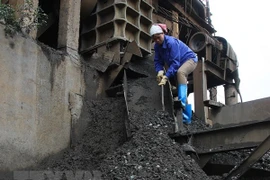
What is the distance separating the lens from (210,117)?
7.54m

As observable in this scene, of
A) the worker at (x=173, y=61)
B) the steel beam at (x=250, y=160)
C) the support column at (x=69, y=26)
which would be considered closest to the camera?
the steel beam at (x=250, y=160)

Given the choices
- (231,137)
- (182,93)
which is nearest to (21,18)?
(182,93)

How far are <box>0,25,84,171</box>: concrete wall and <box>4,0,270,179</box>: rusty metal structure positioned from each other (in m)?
0.72

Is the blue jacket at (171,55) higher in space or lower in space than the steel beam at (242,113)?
higher

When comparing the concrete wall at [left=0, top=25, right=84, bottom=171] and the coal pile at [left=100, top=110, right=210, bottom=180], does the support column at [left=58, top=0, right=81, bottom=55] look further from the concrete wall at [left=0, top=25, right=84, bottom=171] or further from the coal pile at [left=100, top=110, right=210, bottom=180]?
the coal pile at [left=100, top=110, right=210, bottom=180]

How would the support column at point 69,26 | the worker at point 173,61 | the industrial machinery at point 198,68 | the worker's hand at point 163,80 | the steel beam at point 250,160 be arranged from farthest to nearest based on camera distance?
the support column at point 69,26
the worker at point 173,61
the worker's hand at point 163,80
the industrial machinery at point 198,68
the steel beam at point 250,160

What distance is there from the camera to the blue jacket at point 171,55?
6.54 m

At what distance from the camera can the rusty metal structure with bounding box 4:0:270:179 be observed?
5.66 metres

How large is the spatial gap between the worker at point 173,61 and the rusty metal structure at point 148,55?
21 cm

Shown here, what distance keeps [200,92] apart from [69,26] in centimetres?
270

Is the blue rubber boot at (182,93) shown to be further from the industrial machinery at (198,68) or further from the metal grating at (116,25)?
the metal grating at (116,25)

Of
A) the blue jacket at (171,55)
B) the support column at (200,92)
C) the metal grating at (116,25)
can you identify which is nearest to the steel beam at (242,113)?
the support column at (200,92)

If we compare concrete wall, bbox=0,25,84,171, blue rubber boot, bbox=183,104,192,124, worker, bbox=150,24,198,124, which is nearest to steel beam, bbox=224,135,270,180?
worker, bbox=150,24,198,124

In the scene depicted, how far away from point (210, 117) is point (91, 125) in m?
2.20
